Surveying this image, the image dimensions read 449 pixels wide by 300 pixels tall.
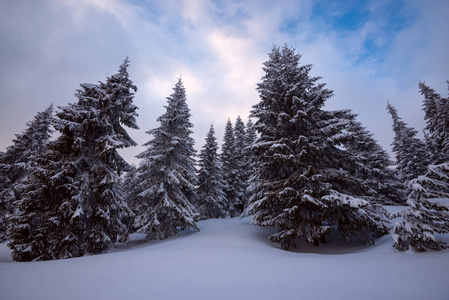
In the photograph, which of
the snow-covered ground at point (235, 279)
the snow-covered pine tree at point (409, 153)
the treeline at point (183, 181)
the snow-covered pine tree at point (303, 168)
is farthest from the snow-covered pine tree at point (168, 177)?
the snow-covered pine tree at point (409, 153)

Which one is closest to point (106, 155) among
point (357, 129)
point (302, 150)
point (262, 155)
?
point (262, 155)

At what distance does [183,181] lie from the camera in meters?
15.0

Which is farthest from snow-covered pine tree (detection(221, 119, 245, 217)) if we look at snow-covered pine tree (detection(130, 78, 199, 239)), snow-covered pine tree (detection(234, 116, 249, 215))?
snow-covered pine tree (detection(130, 78, 199, 239))

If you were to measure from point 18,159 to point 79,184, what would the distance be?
17.2 meters

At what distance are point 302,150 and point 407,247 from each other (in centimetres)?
563

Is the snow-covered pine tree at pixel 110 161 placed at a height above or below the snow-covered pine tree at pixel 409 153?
below

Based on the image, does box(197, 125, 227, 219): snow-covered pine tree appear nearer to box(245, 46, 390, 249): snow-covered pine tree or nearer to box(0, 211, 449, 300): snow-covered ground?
box(245, 46, 390, 249): snow-covered pine tree

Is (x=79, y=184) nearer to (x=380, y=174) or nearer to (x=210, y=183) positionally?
(x=210, y=183)

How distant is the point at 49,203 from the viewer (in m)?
10.4

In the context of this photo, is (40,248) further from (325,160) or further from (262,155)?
(325,160)

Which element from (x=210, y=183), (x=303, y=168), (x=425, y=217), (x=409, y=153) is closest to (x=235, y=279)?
(x=425, y=217)

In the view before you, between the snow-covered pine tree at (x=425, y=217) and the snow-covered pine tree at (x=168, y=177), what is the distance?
37.9 ft

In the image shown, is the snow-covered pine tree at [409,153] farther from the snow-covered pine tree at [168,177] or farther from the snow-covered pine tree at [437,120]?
the snow-covered pine tree at [168,177]

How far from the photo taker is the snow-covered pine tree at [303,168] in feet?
33.1
